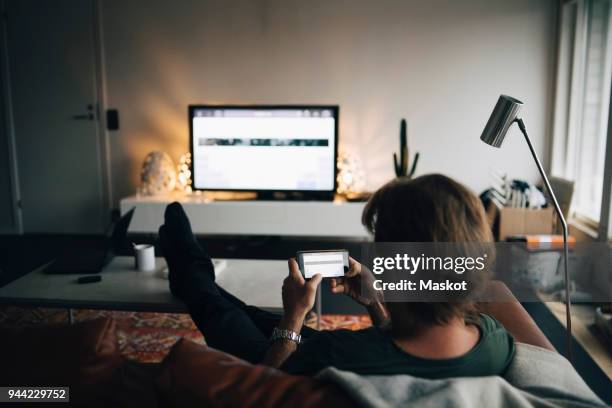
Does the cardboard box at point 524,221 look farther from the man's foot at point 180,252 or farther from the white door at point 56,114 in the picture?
the white door at point 56,114

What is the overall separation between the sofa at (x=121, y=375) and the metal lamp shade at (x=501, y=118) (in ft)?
3.68

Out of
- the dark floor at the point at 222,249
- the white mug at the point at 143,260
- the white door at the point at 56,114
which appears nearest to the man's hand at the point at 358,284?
the white mug at the point at 143,260

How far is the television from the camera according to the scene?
405 cm

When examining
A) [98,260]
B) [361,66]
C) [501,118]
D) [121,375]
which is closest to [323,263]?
[121,375]

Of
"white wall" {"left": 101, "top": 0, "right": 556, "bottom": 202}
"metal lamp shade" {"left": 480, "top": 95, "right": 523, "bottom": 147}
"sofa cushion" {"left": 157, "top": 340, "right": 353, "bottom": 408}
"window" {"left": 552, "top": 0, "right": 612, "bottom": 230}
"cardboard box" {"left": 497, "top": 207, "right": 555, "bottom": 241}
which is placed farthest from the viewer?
"white wall" {"left": 101, "top": 0, "right": 556, "bottom": 202}

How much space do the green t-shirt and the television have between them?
10.1 feet

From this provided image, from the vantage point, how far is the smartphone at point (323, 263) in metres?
1.32

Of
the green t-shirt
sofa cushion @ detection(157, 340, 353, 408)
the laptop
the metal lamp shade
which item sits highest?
the metal lamp shade

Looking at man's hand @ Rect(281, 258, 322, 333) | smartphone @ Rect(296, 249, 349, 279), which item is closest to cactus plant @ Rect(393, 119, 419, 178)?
smartphone @ Rect(296, 249, 349, 279)

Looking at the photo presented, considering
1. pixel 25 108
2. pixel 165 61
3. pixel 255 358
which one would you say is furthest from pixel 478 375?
pixel 25 108

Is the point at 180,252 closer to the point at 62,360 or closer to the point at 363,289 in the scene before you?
the point at 363,289

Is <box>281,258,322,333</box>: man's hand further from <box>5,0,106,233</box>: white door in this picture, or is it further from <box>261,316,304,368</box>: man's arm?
<box>5,0,106,233</box>: white door

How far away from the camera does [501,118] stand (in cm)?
164

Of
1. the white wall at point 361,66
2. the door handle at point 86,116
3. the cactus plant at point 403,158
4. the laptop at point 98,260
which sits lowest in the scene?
the laptop at point 98,260
